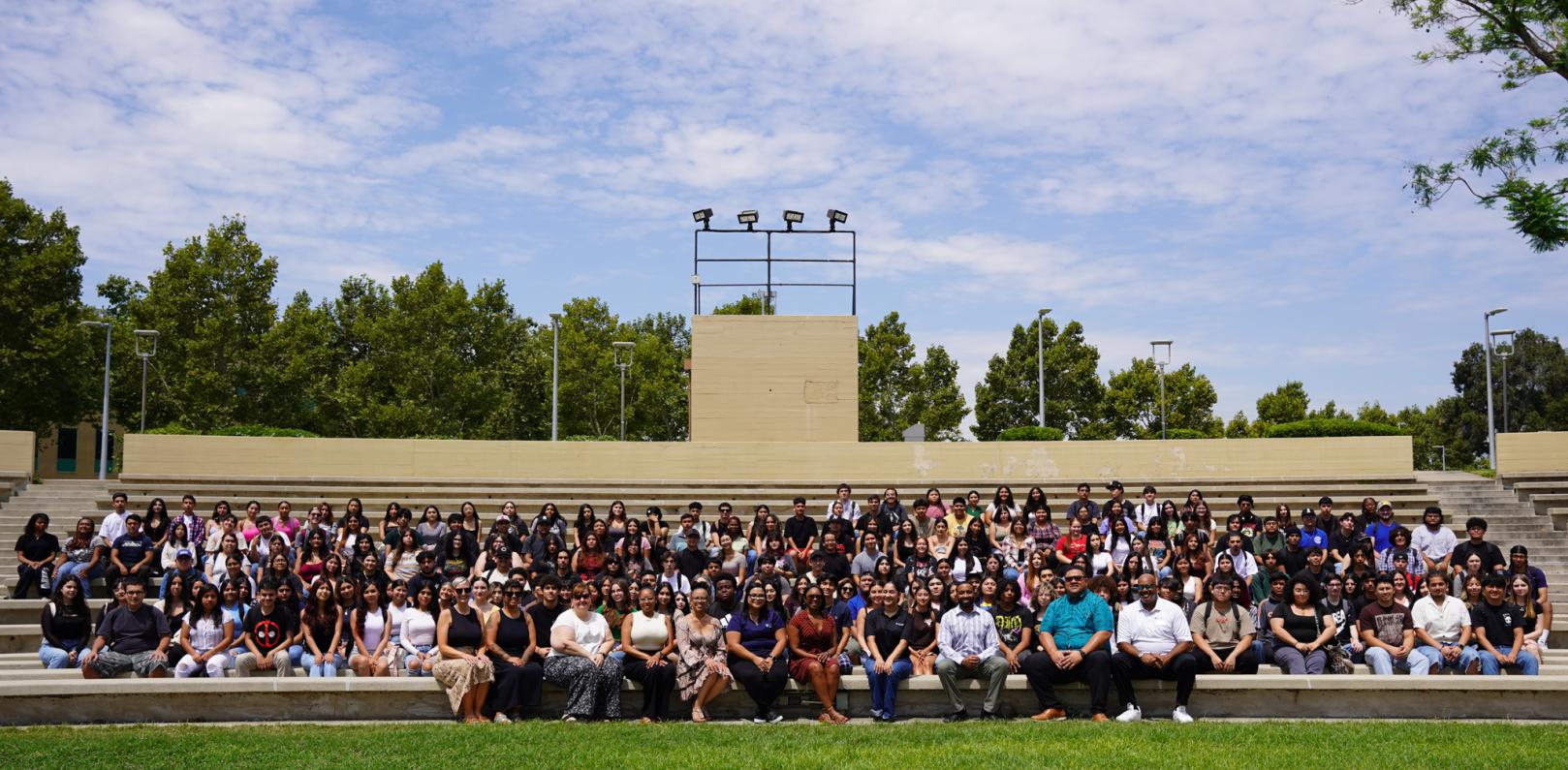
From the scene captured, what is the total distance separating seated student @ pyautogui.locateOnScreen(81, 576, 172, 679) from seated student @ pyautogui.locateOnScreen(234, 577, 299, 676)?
0.72m

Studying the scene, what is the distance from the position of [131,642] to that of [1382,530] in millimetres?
13529

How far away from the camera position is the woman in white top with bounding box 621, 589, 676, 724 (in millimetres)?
10273

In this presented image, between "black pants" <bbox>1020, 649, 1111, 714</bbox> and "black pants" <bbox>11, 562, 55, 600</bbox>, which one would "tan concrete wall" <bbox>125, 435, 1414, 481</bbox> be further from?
"black pants" <bbox>1020, 649, 1111, 714</bbox>

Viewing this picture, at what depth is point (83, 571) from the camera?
1334 centimetres

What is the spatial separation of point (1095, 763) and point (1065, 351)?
3758 cm

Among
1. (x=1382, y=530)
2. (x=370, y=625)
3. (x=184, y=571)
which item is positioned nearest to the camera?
(x=370, y=625)

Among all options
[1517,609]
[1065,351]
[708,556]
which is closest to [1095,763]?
[1517,609]

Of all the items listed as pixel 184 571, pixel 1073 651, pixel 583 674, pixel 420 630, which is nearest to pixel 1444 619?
pixel 1073 651

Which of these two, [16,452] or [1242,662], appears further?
[16,452]

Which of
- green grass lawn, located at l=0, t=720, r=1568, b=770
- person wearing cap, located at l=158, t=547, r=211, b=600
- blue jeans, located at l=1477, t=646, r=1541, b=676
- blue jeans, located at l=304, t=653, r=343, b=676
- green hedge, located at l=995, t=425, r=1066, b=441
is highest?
green hedge, located at l=995, t=425, r=1066, b=441

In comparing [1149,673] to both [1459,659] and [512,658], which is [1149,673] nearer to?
[1459,659]

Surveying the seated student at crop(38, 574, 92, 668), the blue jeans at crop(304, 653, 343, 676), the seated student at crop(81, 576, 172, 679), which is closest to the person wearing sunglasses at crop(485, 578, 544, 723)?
the blue jeans at crop(304, 653, 343, 676)

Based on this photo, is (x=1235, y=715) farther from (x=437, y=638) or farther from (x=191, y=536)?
(x=191, y=536)

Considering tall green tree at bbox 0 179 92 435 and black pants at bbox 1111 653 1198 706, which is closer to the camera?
black pants at bbox 1111 653 1198 706
